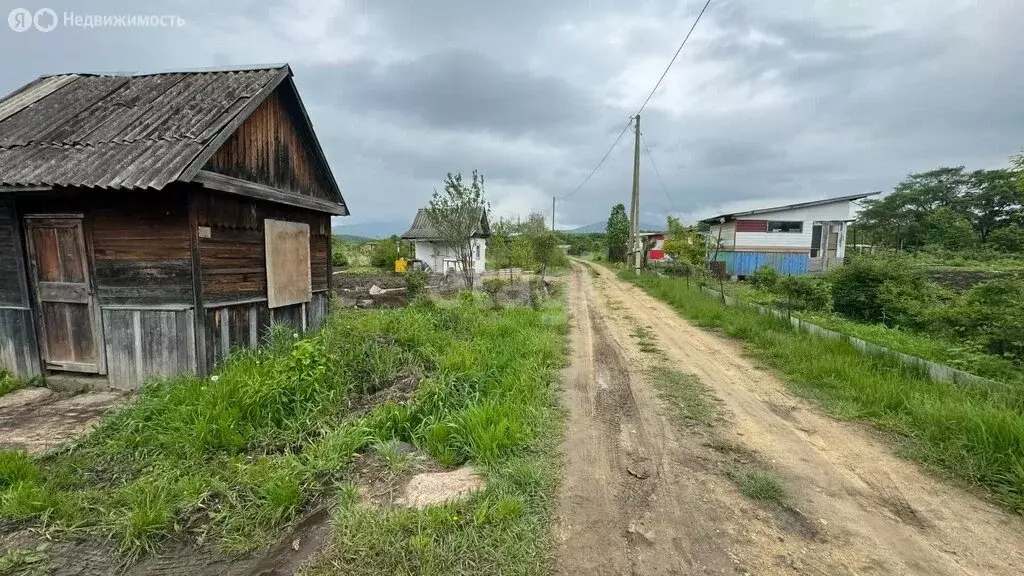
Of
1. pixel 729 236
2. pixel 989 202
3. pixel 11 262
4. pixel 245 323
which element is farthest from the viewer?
pixel 989 202

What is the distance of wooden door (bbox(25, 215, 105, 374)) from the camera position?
5496mm

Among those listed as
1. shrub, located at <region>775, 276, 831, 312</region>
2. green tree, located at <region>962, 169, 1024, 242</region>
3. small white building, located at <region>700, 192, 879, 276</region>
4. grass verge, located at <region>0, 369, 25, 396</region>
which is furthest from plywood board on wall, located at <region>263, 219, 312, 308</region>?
green tree, located at <region>962, 169, 1024, 242</region>

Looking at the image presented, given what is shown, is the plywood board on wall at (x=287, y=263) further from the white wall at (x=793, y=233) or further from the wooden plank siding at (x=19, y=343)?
the white wall at (x=793, y=233)

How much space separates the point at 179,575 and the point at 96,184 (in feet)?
14.2

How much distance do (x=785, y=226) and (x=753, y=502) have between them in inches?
1039

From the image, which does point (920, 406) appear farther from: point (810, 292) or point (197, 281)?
point (197, 281)

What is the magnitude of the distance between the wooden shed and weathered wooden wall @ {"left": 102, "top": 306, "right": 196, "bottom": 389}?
0.02 m

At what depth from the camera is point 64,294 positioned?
5.59 metres

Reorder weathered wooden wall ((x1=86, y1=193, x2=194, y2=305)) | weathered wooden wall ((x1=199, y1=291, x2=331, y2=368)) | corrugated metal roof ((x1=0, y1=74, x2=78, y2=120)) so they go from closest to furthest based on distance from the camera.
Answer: weathered wooden wall ((x1=86, y1=193, x2=194, y2=305)) → weathered wooden wall ((x1=199, y1=291, x2=331, y2=368)) → corrugated metal roof ((x1=0, y1=74, x2=78, y2=120))

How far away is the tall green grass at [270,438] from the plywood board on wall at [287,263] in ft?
3.70

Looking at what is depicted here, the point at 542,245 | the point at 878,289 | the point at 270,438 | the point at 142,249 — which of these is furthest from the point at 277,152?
the point at 542,245

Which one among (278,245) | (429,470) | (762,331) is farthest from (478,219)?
(429,470)

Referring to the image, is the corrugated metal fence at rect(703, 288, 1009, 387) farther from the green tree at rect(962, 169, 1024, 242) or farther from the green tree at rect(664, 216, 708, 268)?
the green tree at rect(962, 169, 1024, 242)

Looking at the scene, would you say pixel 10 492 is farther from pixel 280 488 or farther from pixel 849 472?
pixel 849 472
